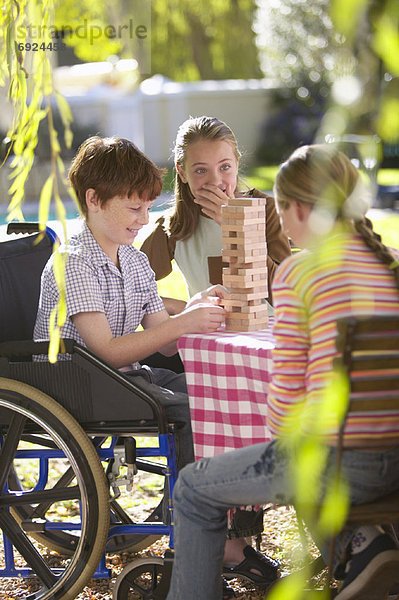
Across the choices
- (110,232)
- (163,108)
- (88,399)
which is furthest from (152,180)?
(163,108)

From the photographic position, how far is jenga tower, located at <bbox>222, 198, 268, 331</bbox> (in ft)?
9.42

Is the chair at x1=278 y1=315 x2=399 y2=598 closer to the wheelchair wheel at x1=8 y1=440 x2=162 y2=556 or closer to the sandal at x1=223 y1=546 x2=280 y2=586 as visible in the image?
the sandal at x1=223 y1=546 x2=280 y2=586

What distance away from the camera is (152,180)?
2975 millimetres

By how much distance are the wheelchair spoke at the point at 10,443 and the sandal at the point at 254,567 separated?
0.74 meters

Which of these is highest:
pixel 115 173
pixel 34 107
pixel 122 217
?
pixel 34 107

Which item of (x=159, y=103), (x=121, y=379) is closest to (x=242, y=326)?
(x=121, y=379)

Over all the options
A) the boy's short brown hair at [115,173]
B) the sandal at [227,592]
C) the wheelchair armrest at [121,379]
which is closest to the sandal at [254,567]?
the sandal at [227,592]

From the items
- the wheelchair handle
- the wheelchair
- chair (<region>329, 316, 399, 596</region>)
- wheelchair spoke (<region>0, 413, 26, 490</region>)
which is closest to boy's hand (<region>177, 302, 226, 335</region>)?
the wheelchair

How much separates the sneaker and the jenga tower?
81 centimetres

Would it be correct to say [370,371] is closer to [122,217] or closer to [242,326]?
[242,326]

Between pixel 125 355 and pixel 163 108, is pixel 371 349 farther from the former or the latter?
pixel 163 108

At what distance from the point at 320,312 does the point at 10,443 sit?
3.85 feet

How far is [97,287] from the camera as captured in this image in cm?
293

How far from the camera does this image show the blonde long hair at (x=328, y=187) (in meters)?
2.18
